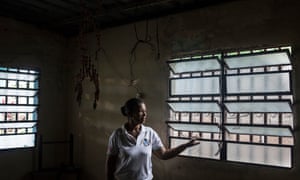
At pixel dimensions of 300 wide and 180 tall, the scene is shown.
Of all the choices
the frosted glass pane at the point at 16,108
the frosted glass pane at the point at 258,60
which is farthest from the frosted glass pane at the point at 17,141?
the frosted glass pane at the point at 258,60

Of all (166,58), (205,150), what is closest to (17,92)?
(166,58)

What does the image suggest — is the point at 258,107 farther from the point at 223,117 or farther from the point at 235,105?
the point at 223,117

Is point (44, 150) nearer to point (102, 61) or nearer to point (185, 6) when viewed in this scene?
point (102, 61)

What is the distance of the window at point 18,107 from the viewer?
4.39m

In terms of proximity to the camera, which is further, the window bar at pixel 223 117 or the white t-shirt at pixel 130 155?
the window bar at pixel 223 117

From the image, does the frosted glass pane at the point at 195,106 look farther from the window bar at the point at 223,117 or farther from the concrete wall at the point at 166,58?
the concrete wall at the point at 166,58

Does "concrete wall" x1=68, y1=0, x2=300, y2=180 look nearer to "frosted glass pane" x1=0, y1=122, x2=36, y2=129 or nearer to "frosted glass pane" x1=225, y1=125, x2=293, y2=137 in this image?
"frosted glass pane" x1=225, y1=125, x2=293, y2=137

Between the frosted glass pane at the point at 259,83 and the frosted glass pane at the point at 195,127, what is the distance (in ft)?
1.43

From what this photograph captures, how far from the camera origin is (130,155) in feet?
8.74

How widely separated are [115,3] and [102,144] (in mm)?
1995

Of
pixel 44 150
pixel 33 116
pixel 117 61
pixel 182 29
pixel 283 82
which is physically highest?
pixel 182 29

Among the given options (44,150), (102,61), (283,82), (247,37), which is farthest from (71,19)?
(283,82)

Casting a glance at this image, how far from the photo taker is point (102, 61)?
15.4ft

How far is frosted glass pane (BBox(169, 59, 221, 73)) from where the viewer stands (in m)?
3.47
